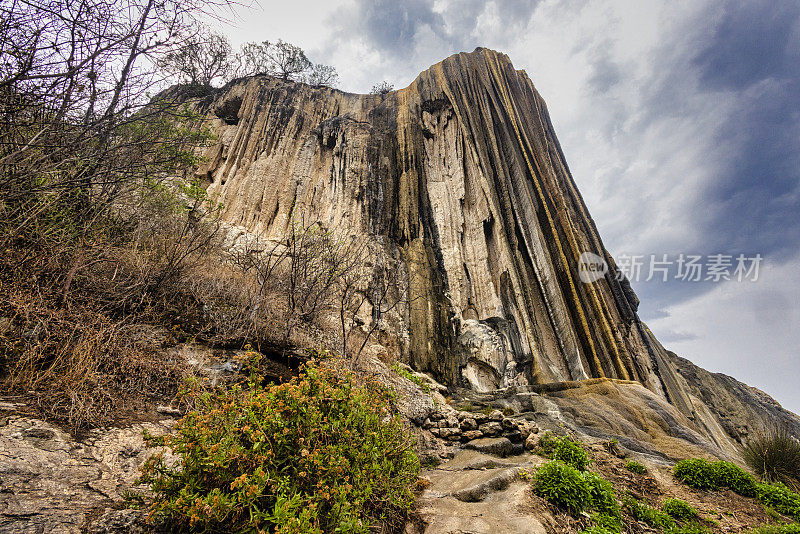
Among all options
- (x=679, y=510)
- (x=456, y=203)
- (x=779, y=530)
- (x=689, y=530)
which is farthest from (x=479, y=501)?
(x=456, y=203)

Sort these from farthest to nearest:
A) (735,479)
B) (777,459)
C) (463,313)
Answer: (463,313)
(777,459)
(735,479)

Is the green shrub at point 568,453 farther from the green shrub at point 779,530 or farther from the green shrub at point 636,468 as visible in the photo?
the green shrub at point 779,530

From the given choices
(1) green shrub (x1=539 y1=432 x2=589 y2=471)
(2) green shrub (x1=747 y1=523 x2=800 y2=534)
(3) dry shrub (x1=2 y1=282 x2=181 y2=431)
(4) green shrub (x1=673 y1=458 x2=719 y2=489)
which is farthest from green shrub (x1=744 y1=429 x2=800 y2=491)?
(3) dry shrub (x1=2 y1=282 x2=181 y2=431)

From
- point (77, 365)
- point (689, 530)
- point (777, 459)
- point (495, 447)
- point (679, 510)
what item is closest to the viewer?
point (77, 365)

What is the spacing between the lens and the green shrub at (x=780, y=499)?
4504 millimetres

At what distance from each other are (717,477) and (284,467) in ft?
22.2

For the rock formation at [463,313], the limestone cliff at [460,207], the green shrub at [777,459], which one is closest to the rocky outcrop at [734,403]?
the rock formation at [463,313]

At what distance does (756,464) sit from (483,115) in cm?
1637

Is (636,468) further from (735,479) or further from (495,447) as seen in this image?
(495,447)

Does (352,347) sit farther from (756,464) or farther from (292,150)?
(292,150)

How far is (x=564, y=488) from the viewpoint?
12.0 ft

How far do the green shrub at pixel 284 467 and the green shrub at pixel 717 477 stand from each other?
203 inches

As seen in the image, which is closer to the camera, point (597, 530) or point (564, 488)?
point (597, 530)

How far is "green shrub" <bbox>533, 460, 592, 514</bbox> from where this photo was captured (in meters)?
3.60
